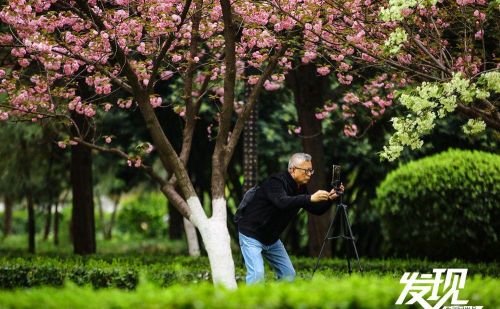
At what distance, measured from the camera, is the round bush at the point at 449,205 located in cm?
1467

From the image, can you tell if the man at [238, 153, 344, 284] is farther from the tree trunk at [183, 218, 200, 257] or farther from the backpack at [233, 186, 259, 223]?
the tree trunk at [183, 218, 200, 257]

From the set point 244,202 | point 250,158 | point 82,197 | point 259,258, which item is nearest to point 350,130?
point 250,158

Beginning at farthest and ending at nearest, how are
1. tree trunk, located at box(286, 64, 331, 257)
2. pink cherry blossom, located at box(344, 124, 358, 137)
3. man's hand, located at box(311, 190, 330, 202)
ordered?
1. tree trunk, located at box(286, 64, 331, 257)
2. pink cherry blossom, located at box(344, 124, 358, 137)
3. man's hand, located at box(311, 190, 330, 202)

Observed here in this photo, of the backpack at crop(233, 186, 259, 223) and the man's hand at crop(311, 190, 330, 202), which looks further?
the backpack at crop(233, 186, 259, 223)

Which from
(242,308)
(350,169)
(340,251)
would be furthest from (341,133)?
(242,308)

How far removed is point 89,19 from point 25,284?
4479 millimetres

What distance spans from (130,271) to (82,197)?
17.2 feet

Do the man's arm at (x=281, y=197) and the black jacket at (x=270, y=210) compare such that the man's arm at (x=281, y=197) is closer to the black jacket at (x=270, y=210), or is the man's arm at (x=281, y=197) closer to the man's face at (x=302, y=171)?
the black jacket at (x=270, y=210)

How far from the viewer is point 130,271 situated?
11359 millimetres

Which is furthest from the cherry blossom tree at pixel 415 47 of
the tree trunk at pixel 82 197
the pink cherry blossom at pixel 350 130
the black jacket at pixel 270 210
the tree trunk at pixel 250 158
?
the tree trunk at pixel 82 197

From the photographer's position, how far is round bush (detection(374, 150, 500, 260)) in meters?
14.7

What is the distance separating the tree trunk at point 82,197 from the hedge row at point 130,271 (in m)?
2.97

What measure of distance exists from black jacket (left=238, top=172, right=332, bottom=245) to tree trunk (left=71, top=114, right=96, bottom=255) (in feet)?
26.4

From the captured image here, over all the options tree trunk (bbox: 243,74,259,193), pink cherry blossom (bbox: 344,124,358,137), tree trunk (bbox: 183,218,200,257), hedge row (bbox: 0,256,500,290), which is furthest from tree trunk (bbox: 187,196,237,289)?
tree trunk (bbox: 183,218,200,257)
